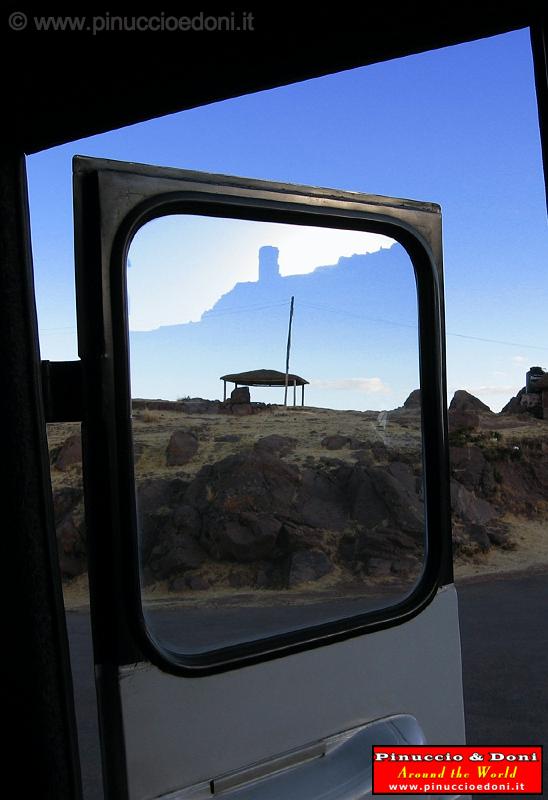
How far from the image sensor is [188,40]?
1.13 m

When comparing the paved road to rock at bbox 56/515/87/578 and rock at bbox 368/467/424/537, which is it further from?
rock at bbox 368/467/424/537

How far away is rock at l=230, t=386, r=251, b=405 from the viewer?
1480 mm

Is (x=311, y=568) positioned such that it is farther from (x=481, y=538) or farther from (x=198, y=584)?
(x=481, y=538)

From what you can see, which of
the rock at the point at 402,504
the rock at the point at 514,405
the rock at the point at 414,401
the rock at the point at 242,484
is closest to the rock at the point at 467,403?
the rock at the point at 514,405

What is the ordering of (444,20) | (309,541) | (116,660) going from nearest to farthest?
(444,20), (116,660), (309,541)

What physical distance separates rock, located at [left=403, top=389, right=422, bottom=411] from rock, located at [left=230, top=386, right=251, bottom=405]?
383mm

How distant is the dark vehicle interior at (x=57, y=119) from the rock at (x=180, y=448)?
0.25 meters

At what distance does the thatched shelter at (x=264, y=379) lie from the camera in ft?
4.83

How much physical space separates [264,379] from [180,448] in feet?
0.76

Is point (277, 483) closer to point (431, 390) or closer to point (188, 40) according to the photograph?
point (431, 390)

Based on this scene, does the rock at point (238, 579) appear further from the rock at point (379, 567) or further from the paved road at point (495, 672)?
the paved road at point (495, 672)

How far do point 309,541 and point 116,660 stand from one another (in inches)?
29.9

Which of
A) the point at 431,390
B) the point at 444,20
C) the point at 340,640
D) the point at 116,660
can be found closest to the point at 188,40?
the point at 444,20

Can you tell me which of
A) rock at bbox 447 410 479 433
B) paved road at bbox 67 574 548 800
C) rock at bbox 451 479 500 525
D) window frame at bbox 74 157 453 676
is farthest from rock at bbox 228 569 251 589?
rock at bbox 447 410 479 433
